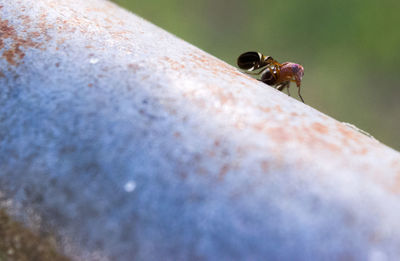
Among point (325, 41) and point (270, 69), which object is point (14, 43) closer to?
point (270, 69)

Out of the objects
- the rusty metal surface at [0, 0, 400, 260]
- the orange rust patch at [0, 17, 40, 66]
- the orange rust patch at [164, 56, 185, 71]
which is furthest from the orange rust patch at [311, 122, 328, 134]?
the orange rust patch at [0, 17, 40, 66]

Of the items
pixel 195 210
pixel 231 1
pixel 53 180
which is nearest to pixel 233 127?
pixel 195 210

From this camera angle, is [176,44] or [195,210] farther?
[176,44]

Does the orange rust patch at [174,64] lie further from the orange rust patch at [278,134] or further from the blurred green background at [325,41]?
the blurred green background at [325,41]

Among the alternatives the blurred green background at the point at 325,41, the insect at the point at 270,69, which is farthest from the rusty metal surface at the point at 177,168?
the blurred green background at the point at 325,41

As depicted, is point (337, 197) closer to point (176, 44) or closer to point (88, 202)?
point (88, 202)

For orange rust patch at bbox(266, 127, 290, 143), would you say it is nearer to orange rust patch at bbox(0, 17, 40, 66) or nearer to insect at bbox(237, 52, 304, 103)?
orange rust patch at bbox(0, 17, 40, 66)

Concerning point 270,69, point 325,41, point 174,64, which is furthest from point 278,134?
point 325,41
